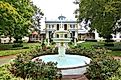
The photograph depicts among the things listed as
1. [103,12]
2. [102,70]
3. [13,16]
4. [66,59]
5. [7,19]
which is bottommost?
[66,59]

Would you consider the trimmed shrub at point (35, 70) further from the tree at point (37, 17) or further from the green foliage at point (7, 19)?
the tree at point (37, 17)

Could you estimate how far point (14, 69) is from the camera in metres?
13.4

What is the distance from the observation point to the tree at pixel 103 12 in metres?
29.6

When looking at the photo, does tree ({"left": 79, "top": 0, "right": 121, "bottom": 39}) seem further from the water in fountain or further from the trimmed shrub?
the trimmed shrub

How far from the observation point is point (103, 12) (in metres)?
32.1

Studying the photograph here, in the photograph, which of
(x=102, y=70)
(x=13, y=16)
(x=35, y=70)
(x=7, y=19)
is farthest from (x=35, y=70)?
(x=7, y=19)

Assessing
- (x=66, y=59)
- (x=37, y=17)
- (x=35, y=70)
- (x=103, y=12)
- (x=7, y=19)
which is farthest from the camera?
(x=37, y=17)

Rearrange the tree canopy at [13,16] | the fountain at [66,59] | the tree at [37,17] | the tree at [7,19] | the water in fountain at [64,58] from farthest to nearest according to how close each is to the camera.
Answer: the tree at [37,17]
the tree at [7,19]
the tree canopy at [13,16]
the water in fountain at [64,58]
the fountain at [66,59]

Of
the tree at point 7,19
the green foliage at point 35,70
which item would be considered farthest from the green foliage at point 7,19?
the green foliage at point 35,70

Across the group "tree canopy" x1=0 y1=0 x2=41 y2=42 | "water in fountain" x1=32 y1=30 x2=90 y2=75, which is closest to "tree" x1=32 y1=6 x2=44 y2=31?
"tree canopy" x1=0 y1=0 x2=41 y2=42

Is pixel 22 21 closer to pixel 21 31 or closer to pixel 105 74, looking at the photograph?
pixel 21 31

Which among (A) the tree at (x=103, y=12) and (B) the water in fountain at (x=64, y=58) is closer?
(B) the water in fountain at (x=64, y=58)

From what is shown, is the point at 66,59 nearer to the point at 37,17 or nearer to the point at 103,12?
the point at 103,12

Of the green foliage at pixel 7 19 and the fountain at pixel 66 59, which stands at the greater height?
the green foliage at pixel 7 19
